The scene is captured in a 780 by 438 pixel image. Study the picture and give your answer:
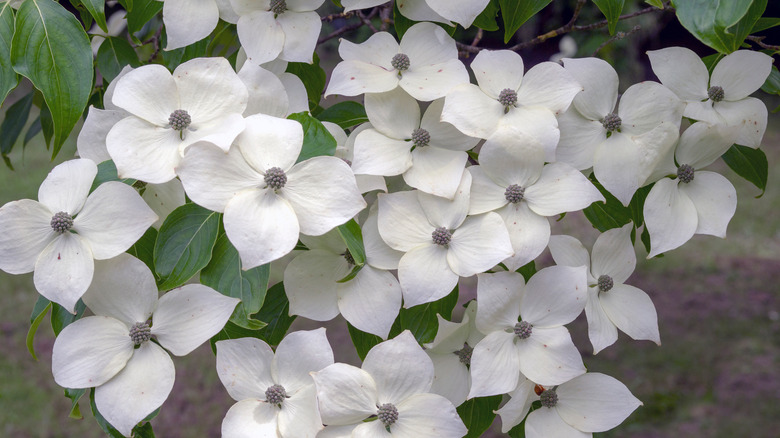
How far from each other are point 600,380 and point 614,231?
0.13m

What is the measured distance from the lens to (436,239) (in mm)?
562

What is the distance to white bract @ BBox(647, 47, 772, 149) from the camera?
0.65m

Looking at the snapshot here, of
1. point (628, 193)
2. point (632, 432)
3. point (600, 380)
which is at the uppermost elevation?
point (628, 193)

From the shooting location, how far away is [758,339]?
2.34 metres

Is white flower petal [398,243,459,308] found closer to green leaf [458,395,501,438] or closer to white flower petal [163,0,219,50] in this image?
green leaf [458,395,501,438]

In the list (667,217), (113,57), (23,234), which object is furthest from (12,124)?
(667,217)

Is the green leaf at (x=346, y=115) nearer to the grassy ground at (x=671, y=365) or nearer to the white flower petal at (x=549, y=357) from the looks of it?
the white flower petal at (x=549, y=357)

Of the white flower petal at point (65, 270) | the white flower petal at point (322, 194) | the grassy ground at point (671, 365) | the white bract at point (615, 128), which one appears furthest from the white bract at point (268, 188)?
the grassy ground at point (671, 365)

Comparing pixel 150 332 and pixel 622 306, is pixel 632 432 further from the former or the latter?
pixel 150 332

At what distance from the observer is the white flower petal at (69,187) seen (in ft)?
1.80

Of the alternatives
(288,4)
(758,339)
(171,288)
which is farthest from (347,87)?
(758,339)

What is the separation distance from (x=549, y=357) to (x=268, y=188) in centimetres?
26

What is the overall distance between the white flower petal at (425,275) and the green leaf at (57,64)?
29 centimetres

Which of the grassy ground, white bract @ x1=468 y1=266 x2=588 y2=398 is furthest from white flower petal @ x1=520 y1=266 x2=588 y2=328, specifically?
the grassy ground
